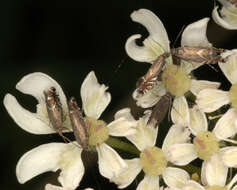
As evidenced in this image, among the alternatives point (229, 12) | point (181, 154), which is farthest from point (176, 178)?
point (229, 12)

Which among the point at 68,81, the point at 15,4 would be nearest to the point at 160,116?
the point at 68,81

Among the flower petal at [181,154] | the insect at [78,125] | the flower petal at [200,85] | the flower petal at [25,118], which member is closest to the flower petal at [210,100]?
the flower petal at [200,85]

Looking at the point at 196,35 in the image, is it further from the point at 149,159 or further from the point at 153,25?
the point at 149,159

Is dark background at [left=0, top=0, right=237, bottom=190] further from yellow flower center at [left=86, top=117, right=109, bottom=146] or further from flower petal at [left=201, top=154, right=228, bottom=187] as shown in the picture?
flower petal at [left=201, top=154, right=228, bottom=187]

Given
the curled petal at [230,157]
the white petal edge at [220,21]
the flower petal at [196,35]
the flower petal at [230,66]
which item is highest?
the white petal edge at [220,21]

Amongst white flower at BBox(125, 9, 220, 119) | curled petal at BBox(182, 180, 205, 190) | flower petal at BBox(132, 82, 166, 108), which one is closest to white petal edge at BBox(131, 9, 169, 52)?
white flower at BBox(125, 9, 220, 119)

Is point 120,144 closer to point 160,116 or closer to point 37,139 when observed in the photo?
point 160,116

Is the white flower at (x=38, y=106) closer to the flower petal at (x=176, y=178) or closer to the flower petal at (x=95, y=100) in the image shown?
the flower petal at (x=95, y=100)
